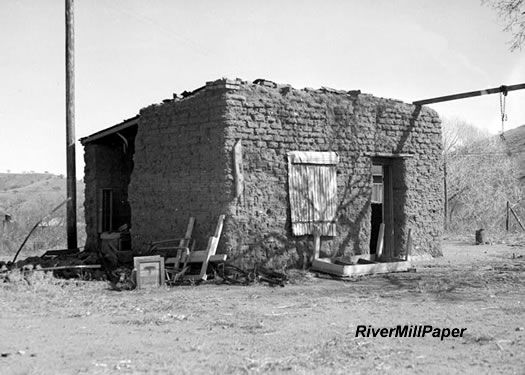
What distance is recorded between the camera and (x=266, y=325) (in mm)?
6676

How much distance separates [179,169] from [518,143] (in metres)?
43.4

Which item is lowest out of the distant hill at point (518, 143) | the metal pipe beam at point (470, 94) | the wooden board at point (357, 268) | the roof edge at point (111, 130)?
the wooden board at point (357, 268)

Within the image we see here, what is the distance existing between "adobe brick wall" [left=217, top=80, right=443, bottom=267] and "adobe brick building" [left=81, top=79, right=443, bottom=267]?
2cm

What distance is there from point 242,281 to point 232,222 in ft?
3.25

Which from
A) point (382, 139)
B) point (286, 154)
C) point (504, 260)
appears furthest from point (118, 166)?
point (504, 260)

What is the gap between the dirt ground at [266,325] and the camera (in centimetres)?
505

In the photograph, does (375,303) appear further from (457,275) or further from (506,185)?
(506,185)

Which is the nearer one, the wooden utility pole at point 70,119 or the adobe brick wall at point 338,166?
the adobe brick wall at point 338,166

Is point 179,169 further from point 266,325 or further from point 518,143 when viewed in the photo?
point 518,143

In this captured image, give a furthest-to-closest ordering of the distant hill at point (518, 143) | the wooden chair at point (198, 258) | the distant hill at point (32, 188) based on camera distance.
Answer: the distant hill at point (32, 188) → the distant hill at point (518, 143) → the wooden chair at point (198, 258)

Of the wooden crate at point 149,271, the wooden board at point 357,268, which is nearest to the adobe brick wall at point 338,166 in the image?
the wooden board at point 357,268

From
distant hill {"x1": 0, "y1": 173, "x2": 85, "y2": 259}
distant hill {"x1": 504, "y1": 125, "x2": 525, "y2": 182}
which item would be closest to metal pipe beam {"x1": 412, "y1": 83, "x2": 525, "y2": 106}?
distant hill {"x1": 0, "y1": 173, "x2": 85, "y2": 259}

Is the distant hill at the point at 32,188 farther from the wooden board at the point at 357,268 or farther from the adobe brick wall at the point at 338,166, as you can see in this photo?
the wooden board at the point at 357,268

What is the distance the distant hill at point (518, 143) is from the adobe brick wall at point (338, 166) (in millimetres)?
24666
